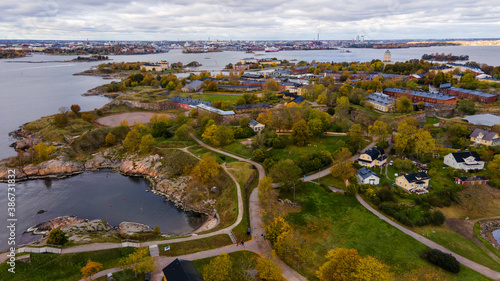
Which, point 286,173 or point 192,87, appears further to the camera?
point 192,87

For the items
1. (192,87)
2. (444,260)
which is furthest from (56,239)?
(192,87)

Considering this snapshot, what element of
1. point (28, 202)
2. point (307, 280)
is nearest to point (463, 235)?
point (307, 280)

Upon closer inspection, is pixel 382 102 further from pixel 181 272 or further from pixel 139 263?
pixel 139 263

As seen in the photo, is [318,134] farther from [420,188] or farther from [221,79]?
[221,79]

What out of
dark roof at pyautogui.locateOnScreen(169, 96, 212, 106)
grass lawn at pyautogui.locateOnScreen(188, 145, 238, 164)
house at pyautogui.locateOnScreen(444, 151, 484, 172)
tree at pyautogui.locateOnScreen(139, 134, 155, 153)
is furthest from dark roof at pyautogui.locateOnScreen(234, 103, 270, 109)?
house at pyautogui.locateOnScreen(444, 151, 484, 172)

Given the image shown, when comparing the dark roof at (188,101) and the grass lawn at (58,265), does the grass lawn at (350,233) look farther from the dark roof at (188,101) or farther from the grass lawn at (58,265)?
the dark roof at (188,101)

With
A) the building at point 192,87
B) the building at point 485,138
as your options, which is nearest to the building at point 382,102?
the building at point 485,138

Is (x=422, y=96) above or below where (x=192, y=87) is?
below
